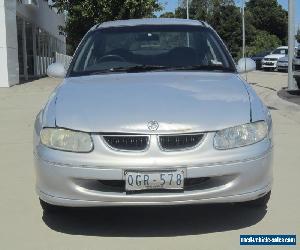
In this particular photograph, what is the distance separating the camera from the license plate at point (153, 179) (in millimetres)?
3768

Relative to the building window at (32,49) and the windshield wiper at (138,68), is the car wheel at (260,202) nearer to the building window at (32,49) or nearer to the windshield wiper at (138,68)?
the windshield wiper at (138,68)

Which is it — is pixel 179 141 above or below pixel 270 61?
above

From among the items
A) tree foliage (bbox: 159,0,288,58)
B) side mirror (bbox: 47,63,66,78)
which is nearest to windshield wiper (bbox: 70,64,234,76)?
side mirror (bbox: 47,63,66,78)

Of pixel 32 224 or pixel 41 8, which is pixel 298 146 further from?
pixel 41 8

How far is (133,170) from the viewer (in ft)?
12.3

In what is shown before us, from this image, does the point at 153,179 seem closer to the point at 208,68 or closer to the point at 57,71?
the point at 208,68

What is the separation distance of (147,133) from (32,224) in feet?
4.31

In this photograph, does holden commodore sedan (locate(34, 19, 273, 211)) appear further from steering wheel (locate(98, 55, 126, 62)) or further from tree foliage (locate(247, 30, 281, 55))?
tree foliage (locate(247, 30, 281, 55))

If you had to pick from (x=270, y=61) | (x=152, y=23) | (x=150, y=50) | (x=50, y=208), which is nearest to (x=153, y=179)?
(x=50, y=208)

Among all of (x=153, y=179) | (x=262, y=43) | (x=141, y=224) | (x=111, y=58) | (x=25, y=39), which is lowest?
(x=141, y=224)

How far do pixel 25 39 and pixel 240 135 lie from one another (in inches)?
946

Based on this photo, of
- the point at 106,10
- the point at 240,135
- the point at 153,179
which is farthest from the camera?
the point at 106,10

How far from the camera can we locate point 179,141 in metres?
3.84

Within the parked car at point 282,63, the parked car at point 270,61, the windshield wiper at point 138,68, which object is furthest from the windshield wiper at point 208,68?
the parked car at point 270,61
